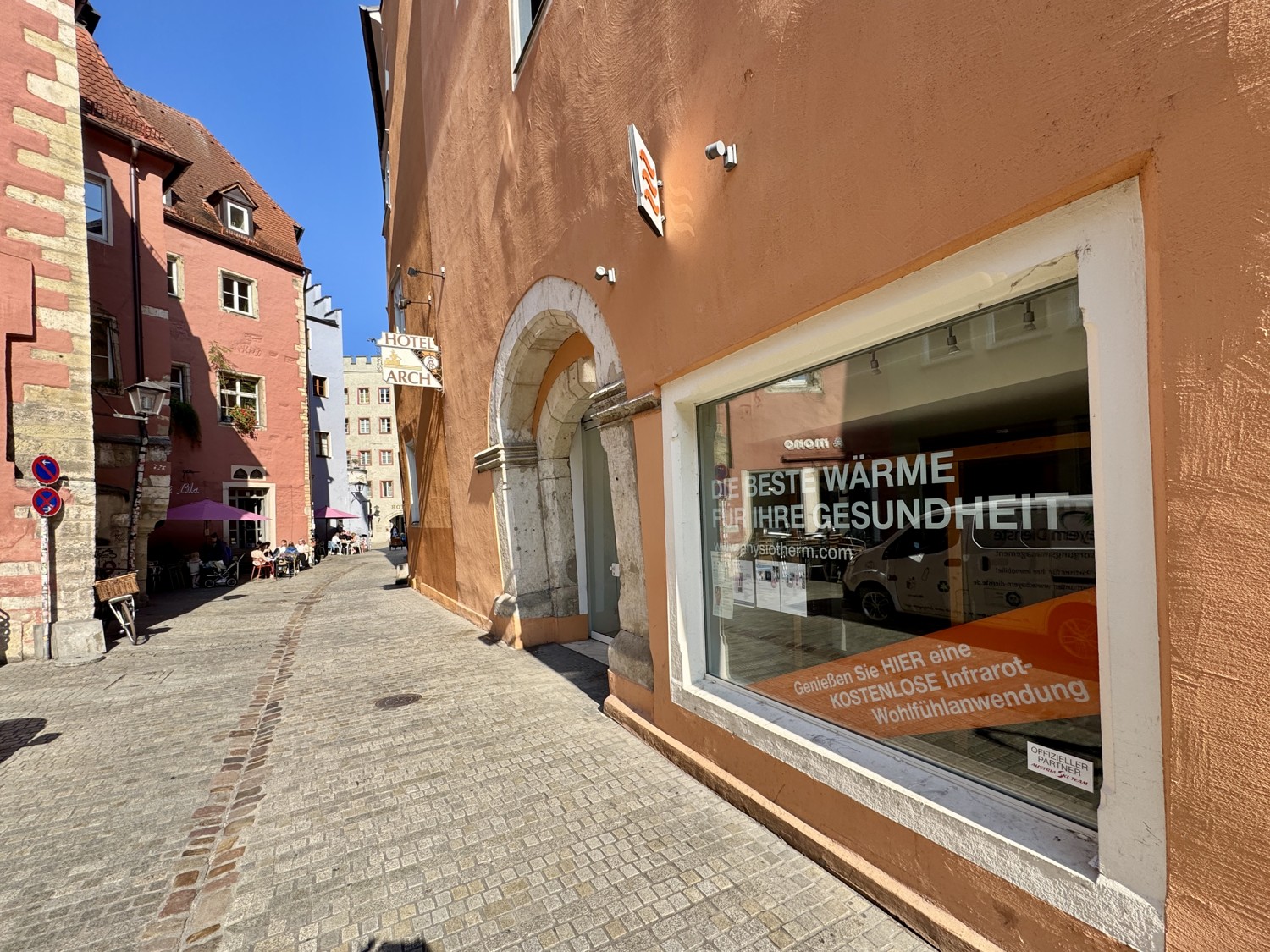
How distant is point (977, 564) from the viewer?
251cm

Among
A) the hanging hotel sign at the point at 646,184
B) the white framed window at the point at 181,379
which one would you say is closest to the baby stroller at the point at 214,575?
the white framed window at the point at 181,379

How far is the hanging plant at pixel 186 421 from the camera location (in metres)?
17.1

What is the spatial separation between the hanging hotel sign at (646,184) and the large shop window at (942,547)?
1.22 m

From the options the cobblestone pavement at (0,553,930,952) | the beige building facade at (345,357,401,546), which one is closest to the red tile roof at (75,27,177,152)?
the cobblestone pavement at (0,553,930,952)

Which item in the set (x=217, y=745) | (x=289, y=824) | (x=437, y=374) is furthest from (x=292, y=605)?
(x=289, y=824)

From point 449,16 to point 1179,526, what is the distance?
10.3m

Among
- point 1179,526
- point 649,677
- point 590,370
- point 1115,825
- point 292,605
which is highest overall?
point 590,370

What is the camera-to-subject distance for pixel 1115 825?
72.1 inches

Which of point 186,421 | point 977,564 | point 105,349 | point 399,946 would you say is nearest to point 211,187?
point 186,421

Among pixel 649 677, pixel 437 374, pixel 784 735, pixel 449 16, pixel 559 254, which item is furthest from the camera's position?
pixel 437 374

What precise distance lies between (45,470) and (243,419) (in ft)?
41.4

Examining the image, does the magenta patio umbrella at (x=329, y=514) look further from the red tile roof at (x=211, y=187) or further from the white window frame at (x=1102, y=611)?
the white window frame at (x=1102, y=611)

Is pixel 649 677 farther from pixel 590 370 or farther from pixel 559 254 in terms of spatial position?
pixel 559 254

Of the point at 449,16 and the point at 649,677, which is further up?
the point at 449,16
